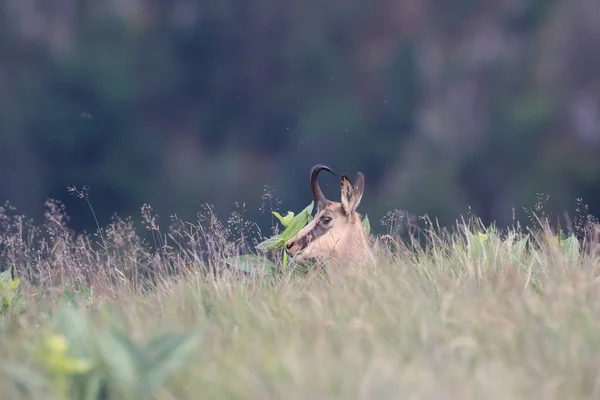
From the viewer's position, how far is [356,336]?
4449 mm

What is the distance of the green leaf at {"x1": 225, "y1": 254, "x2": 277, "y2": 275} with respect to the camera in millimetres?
6410

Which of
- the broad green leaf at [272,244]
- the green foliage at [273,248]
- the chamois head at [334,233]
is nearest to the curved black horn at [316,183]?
the chamois head at [334,233]

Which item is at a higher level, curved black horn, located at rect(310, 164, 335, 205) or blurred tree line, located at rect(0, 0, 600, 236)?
blurred tree line, located at rect(0, 0, 600, 236)

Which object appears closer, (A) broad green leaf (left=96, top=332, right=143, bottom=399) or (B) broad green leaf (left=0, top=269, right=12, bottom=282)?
(A) broad green leaf (left=96, top=332, right=143, bottom=399)

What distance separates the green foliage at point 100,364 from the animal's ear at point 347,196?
364 cm

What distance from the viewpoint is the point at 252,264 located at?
639cm

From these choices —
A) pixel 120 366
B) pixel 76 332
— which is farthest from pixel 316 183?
pixel 120 366

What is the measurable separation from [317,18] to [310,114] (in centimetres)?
466

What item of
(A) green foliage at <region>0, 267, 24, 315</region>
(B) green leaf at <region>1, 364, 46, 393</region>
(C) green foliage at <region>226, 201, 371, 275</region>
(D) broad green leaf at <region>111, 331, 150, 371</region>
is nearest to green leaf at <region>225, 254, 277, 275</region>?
(C) green foliage at <region>226, 201, 371, 275</region>

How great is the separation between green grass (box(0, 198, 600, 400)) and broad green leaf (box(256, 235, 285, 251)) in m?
0.48

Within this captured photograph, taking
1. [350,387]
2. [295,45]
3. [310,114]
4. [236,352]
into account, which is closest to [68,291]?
[236,352]

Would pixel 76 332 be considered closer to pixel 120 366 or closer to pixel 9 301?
pixel 120 366

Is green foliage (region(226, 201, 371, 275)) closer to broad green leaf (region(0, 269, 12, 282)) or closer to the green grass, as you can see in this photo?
the green grass

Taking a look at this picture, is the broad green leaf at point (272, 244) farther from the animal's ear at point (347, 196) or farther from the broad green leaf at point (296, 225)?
the animal's ear at point (347, 196)
